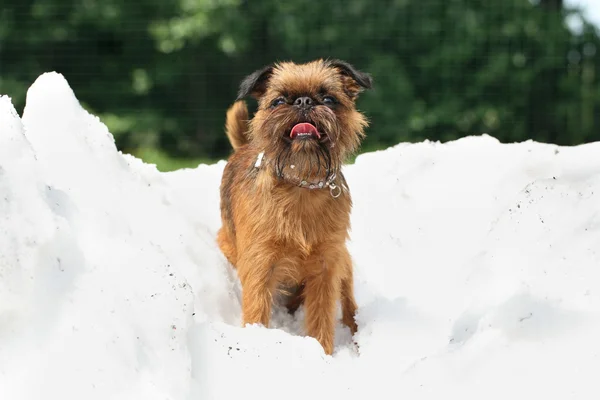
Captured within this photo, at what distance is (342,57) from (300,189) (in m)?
10.7

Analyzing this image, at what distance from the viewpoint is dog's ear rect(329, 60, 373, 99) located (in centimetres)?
473

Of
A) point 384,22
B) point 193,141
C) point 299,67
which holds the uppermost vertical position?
point 384,22

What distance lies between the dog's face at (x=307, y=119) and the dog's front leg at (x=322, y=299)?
2.02ft

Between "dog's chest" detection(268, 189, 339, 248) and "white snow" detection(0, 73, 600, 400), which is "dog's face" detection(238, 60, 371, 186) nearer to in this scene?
"dog's chest" detection(268, 189, 339, 248)

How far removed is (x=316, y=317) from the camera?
497 centimetres

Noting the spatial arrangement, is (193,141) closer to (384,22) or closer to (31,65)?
(31,65)

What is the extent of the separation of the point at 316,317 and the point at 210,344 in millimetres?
1411

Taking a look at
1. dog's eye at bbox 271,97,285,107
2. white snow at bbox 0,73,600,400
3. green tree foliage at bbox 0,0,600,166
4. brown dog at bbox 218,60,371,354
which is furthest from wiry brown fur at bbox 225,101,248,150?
green tree foliage at bbox 0,0,600,166

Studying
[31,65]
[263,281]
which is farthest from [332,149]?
[31,65]

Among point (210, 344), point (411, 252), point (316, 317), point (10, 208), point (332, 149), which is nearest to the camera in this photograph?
point (10, 208)

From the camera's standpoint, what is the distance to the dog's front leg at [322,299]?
490cm

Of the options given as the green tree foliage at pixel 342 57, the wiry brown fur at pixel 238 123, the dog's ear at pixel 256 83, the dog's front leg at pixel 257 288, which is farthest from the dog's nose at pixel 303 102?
the green tree foliage at pixel 342 57

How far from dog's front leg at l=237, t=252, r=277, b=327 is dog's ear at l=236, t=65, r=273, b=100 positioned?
1.00 m

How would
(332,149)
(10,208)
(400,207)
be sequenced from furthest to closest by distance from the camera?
(400,207) < (332,149) < (10,208)
